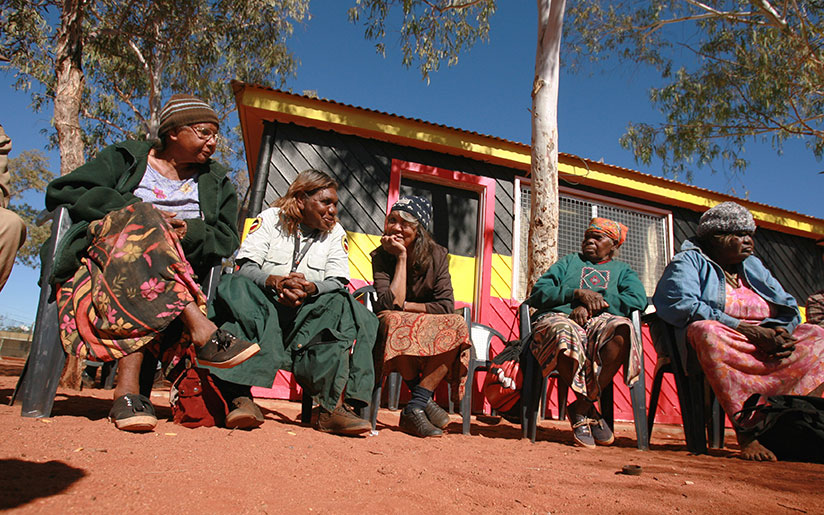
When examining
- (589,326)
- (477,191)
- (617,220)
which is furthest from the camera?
(617,220)

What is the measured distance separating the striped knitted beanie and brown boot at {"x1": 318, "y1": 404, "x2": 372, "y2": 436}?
1743 mm

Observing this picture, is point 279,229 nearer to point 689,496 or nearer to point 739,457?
point 689,496

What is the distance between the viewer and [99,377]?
→ 521 cm

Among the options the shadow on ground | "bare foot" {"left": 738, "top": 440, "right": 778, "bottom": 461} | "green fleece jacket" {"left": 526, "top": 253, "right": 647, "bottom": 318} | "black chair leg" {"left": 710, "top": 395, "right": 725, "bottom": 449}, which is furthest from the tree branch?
the shadow on ground

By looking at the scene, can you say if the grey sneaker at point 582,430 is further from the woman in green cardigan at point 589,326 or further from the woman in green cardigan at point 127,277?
the woman in green cardigan at point 127,277


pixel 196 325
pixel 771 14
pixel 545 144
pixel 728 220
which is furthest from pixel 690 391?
pixel 771 14

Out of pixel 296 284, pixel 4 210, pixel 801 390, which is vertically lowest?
pixel 801 390

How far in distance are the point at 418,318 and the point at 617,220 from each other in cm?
585

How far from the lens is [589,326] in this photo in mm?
3262

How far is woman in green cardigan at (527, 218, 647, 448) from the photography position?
3008mm

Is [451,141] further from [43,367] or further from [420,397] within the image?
[43,367]

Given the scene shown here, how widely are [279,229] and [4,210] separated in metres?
1.30

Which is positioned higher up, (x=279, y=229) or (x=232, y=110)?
(x=232, y=110)

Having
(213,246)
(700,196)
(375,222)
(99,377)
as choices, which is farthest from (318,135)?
(700,196)
